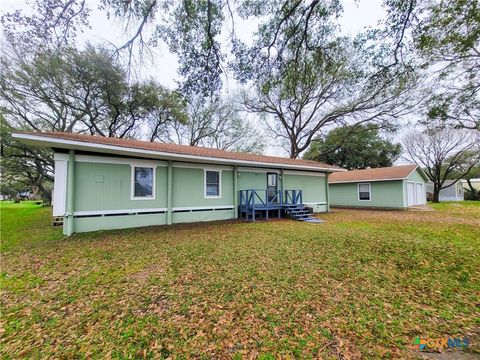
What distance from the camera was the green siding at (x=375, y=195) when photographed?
52.1ft

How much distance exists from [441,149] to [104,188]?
31.0 metres

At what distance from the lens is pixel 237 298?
10.7 feet

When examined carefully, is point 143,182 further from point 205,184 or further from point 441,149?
point 441,149

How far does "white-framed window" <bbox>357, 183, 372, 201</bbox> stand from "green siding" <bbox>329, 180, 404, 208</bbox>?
21 centimetres

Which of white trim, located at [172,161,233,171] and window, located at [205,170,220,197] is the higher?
white trim, located at [172,161,233,171]

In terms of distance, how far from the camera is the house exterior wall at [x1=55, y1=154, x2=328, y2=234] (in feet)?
24.8

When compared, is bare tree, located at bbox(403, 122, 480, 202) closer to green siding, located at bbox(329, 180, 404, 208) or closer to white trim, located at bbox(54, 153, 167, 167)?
green siding, located at bbox(329, 180, 404, 208)

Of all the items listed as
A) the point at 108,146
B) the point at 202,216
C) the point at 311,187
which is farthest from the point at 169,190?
the point at 311,187

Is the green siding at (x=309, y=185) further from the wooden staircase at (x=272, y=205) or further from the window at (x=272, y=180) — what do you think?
the window at (x=272, y=180)

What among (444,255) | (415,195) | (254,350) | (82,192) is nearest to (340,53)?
(444,255)

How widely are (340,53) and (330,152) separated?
21.3 meters

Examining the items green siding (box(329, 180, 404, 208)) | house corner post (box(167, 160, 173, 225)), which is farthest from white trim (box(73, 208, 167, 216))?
green siding (box(329, 180, 404, 208))

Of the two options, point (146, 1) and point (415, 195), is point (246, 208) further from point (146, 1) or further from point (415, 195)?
point (415, 195)

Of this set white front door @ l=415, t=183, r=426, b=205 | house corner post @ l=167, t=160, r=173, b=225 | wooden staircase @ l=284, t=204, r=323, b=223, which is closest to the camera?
house corner post @ l=167, t=160, r=173, b=225
